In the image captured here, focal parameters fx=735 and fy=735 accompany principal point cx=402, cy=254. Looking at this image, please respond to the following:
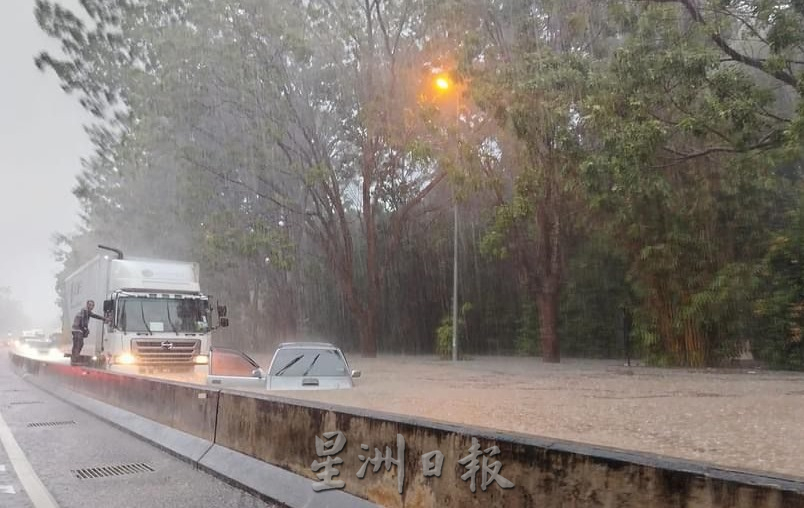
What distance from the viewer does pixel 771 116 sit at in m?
15.8

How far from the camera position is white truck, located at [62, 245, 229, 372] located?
67.4 feet

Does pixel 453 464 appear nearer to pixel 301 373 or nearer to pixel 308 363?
pixel 301 373

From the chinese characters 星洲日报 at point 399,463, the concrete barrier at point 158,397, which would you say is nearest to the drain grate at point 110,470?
the concrete barrier at point 158,397

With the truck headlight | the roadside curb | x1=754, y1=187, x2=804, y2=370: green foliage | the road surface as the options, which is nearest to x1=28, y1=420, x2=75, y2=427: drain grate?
the road surface

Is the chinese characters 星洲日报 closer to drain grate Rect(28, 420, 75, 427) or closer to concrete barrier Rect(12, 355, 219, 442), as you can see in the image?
concrete barrier Rect(12, 355, 219, 442)

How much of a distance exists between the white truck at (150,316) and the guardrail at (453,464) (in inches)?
501

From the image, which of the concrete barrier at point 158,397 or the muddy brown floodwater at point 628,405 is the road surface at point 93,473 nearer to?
the concrete barrier at point 158,397

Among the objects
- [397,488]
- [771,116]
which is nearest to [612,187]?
[771,116]

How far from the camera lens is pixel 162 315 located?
840 inches

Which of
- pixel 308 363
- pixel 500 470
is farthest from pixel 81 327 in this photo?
pixel 500 470

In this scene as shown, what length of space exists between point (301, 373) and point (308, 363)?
11.1 inches

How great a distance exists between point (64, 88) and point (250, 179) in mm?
12463

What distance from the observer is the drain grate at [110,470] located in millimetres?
8242

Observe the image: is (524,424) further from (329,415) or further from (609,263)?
(609,263)
